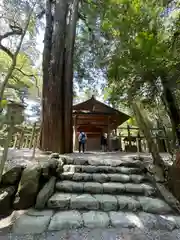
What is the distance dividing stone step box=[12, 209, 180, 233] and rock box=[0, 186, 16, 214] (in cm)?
35

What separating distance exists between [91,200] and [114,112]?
7414mm

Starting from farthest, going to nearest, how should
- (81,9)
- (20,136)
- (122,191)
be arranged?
(81,9) < (20,136) < (122,191)

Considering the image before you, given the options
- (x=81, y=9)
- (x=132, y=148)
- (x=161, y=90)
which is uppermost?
(x=81, y=9)

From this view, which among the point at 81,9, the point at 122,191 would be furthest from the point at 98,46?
the point at 122,191

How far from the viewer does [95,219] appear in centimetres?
218

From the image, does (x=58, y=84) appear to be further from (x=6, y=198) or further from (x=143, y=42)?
(x=6, y=198)

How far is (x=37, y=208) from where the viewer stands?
2.43 meters

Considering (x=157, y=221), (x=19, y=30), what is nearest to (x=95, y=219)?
(x=157, y=221)

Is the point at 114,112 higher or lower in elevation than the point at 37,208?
higher

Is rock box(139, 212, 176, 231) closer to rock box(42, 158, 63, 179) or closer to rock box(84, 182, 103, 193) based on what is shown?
rock box(84, 182, 103, 193)

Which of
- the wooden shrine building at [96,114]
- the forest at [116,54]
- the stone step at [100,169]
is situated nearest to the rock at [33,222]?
the stone step at [100,169]

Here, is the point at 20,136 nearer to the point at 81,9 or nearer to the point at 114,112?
the point at 114,112

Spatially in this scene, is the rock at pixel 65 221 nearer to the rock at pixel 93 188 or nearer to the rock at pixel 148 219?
the rock at pixel 93 188

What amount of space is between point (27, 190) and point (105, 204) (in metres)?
1.34
